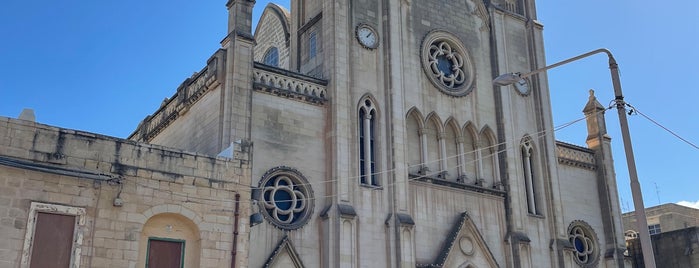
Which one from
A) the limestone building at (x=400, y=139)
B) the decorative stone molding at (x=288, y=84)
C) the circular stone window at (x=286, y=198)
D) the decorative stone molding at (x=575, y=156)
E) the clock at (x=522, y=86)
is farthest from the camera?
the decorative stone molding at (x=575, y=156)

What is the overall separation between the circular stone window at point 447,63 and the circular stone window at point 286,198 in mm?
8533

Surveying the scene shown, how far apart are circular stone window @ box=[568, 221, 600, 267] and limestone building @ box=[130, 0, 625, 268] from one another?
92mm

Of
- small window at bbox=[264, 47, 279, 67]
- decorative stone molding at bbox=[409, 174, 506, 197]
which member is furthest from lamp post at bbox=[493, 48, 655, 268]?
small window at bbox=[264, 47, 279, 67]

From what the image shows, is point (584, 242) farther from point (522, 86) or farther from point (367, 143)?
point (367, 143)

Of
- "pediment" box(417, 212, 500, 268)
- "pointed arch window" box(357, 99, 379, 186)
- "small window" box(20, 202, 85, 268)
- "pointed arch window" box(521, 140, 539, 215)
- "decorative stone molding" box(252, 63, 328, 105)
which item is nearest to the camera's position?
"small window" box(20, 202, 85, 268)

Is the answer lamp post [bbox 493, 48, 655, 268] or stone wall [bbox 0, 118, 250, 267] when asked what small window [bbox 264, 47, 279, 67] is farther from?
lamp post [bbox 493, 48, 655, 268]

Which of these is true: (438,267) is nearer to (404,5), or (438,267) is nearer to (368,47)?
(368,47)

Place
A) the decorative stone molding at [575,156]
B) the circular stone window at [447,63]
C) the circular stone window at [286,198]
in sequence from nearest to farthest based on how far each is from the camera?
the circular stone window at [286,198], the circular stone window at [447,63], the decorative stone molding at [575,156]

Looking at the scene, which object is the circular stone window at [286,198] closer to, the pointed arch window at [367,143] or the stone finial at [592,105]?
the pointed arch window at [367,143]

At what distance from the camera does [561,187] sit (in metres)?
35.0

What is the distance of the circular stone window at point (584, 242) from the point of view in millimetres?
34312

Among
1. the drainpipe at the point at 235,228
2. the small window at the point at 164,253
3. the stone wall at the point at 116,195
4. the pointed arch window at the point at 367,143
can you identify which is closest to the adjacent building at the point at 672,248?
the pointed arch window at the point at 367,143

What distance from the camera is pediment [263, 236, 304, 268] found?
24.5m

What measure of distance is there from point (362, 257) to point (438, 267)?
3362 millimetres
